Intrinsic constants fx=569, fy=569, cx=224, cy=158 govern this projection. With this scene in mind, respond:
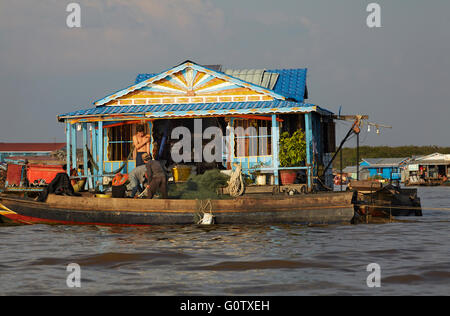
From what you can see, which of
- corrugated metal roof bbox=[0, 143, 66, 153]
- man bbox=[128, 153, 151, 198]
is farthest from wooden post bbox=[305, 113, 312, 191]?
corrugated metal roof bbox=[0, 143, 66, 153]

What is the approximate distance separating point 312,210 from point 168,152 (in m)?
8.34

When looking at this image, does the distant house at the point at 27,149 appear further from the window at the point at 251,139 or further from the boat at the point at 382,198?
the boat at the point at 382,198

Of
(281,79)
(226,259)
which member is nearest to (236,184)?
(226,259)

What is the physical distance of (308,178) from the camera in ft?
60.6

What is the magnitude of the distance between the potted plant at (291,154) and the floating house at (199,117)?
0.83 ft

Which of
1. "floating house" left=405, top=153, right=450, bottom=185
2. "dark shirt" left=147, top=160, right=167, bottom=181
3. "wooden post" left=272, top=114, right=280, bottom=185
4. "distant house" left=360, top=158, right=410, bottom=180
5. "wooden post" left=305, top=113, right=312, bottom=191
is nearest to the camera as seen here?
"dark shirt" left=147, top=160, right=167, bottom=181

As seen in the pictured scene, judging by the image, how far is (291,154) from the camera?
18797mm

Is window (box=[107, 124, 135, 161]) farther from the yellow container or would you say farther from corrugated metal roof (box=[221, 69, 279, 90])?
corrugated metal roof (box=[221, 69, 279, 90])

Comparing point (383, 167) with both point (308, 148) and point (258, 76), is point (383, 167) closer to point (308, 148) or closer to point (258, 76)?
point (258, 76)

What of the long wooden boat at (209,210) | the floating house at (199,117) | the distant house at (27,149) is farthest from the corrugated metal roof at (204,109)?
the distant house at (27,149)

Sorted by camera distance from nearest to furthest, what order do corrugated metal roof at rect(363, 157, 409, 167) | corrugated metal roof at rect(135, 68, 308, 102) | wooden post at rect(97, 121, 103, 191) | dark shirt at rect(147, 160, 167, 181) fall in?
1. dark shirt at rect(147, 160, 167, 181)
2. wooden post at rect(97, 121, 103, 191)
3. corrugated metal roof at rect(135, 68, 308, 102)
4. corrugated metal roof at rect(363, 157, 409, 167)

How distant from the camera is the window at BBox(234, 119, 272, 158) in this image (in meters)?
20.4

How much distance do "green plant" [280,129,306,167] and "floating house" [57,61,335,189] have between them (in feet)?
0.88

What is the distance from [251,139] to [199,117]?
7.09 ft
